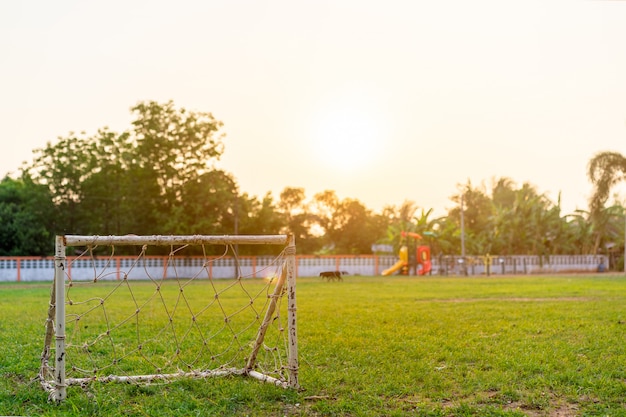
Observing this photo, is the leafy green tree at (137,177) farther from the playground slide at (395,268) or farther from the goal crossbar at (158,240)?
the goal crossbar at (158,240)

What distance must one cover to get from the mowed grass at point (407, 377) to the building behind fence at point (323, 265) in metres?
25.0

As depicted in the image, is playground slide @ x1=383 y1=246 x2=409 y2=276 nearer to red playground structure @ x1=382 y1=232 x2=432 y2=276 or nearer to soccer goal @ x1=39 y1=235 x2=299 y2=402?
red playground structure @ x1=382 y1=232 x2=432 y2=276

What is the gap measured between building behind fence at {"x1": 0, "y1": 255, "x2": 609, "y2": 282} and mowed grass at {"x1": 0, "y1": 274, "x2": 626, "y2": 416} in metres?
25.0

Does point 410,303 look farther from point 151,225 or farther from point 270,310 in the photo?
point 151,225

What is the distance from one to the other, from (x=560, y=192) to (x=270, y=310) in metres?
49.0

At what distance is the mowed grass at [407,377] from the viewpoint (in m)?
6.24

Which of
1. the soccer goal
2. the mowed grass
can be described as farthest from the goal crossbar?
the mowed grass

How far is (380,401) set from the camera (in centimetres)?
645

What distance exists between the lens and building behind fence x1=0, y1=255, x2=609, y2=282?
1517 inches

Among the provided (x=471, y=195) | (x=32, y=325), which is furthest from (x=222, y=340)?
(x=471, y=195)

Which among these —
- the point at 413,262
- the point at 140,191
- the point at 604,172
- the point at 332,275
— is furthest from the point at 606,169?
the point at 140,191

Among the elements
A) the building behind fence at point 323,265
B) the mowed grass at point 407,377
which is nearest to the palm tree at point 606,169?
the building behind fence at point 323,265

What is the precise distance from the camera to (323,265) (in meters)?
44.4

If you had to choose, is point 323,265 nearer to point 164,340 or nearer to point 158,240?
point 164,340
